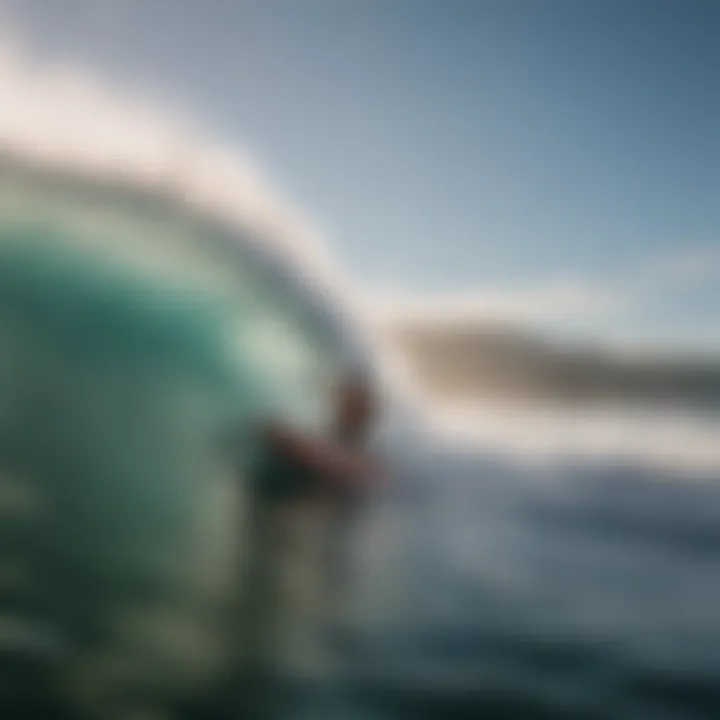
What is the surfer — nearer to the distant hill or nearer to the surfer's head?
the surfer's head

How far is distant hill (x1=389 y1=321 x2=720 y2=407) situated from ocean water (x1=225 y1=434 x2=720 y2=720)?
0.11 meters

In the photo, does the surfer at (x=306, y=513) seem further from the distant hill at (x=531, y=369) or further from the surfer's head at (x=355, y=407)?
the distant hill at (x=531, y=369)

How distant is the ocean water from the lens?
1449mm

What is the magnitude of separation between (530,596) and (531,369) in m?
0.34

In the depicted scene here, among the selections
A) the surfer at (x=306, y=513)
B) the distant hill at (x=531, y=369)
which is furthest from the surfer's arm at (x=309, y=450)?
the distant hill at (x=531, y=369)

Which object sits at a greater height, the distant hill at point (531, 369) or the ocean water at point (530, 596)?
the distant hill at point (531, 369)

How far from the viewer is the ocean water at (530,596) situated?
145 cm

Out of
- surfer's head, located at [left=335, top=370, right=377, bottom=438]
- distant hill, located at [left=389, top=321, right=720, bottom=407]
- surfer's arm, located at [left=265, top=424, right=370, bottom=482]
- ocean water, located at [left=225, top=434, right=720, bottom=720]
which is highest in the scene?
distant hill, located at [left=389, top=321, right=720, bottom=407]

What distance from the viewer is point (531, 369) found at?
1607mm

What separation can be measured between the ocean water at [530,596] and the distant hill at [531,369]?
11 centimetres

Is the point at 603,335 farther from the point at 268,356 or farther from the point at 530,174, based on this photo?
the point at 268,356

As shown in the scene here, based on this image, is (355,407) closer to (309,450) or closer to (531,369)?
(309,450)

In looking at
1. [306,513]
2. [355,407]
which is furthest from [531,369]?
[306,513]

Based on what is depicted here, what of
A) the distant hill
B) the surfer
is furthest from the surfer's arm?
the distant hill
